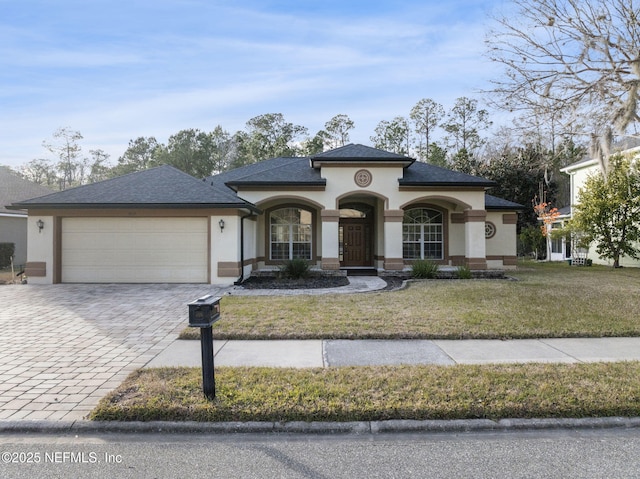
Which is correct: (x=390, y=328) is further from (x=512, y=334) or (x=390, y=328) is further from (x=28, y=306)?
(x=28, y=306)

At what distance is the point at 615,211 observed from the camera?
18016 mm

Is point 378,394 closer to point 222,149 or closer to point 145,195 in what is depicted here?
point 145,195

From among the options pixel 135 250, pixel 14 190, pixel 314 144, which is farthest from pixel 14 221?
pixel 314 144

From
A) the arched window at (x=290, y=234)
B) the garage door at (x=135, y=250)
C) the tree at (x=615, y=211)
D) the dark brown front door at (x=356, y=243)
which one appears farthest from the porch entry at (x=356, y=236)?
the tree at (x=615, y=211)

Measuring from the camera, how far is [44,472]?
Answer: 2.92 m

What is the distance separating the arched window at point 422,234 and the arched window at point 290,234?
433cm

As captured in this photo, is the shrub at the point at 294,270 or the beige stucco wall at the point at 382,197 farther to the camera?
the beige stucco wall at the point at 382,197

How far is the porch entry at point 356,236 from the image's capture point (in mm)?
18328

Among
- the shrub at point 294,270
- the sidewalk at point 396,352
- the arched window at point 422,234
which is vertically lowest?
the sidewalk at point 396,352

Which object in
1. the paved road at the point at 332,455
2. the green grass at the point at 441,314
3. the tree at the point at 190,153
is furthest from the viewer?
the tree at the point at 190,153

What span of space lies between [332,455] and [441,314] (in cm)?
533

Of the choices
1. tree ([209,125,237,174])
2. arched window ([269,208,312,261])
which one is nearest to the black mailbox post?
arched window ([269,208,312,261])

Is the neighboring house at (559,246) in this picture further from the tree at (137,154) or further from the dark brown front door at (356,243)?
the tree at (137,154)

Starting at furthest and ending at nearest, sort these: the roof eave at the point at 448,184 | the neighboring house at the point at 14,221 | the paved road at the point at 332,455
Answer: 1. the neighboring house at the point at 14,221
2. the roof eave at the point at 448,184
3. the paved road at the point at 332,455
